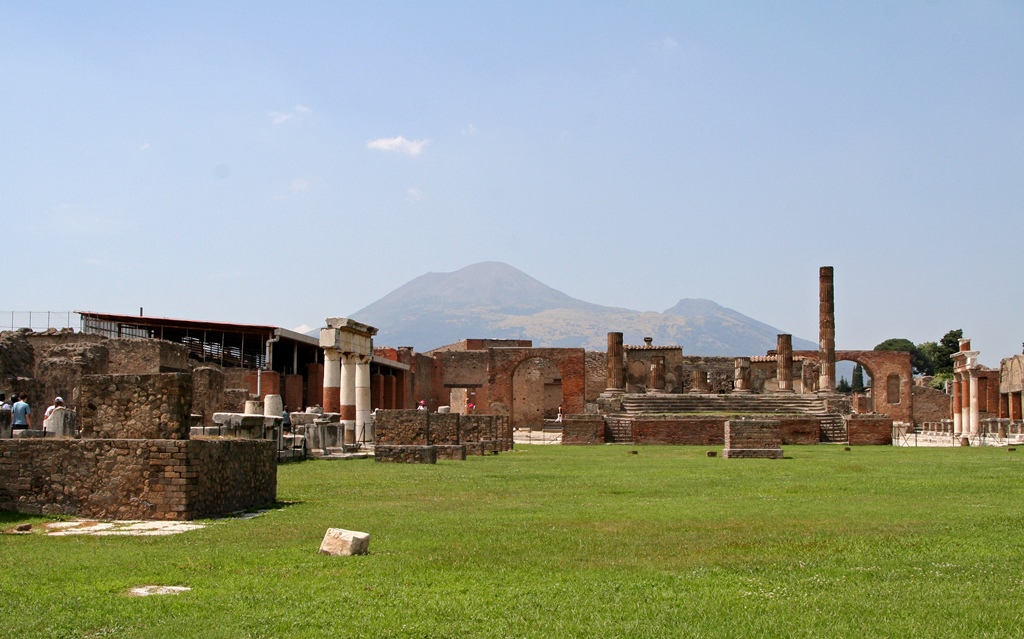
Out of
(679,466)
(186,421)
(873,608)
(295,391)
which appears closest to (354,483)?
(186,421)

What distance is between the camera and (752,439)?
959 inches

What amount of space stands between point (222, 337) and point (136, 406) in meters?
30.9

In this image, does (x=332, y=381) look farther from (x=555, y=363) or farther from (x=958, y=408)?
(x=958, y=408)

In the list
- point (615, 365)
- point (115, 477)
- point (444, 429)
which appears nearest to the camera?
point (115, 477)

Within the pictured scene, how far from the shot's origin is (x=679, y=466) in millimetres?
20203

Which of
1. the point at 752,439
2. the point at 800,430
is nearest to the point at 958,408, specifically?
the point at 800,430

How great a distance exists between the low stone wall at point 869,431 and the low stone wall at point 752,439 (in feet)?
38.3

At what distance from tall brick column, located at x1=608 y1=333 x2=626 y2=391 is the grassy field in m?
40.2

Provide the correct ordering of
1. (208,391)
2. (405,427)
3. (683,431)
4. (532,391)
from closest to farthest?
(405,427)
(208,391)
(683,431)
(532,391)

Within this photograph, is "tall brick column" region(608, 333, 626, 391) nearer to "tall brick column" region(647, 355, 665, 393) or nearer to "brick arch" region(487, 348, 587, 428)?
"brick arch" region(487, 348, 587, 428)

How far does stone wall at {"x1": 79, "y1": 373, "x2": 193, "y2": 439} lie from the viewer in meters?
10.5

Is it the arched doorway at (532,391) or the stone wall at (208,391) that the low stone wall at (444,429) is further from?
the arched doorway at (532,391)

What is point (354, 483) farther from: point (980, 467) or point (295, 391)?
point (295, 391)

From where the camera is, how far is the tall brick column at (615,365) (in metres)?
53.5
